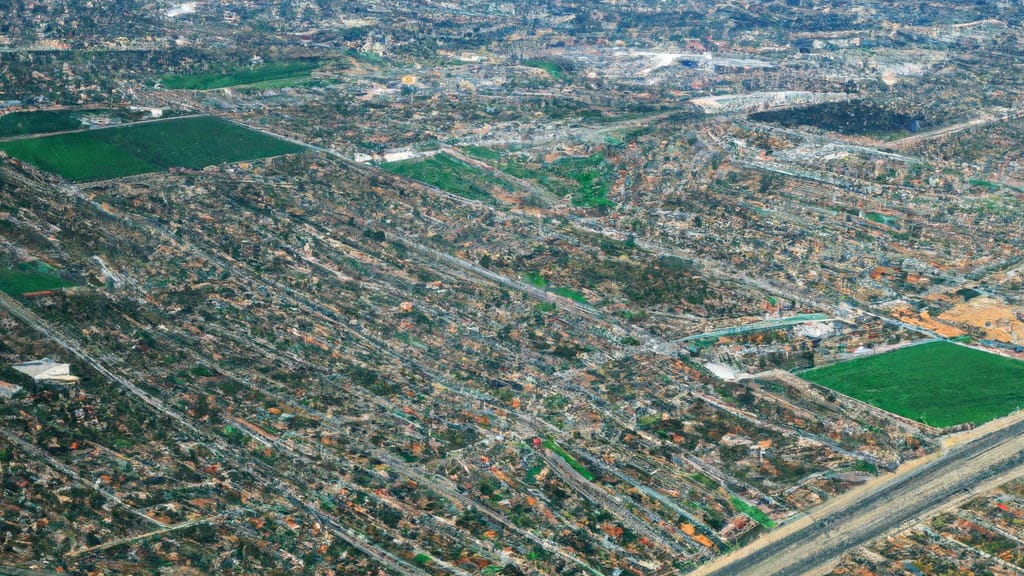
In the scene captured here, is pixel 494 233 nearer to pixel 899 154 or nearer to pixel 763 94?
pixel 899 154

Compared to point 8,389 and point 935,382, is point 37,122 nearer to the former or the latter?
point 8,389

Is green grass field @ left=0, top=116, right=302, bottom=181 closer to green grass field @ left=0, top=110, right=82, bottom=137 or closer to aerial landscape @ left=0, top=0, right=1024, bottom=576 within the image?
aerial landscape @ left=0, top=0, right=1024, bottom=576

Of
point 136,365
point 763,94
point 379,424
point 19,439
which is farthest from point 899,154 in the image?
point 19,439

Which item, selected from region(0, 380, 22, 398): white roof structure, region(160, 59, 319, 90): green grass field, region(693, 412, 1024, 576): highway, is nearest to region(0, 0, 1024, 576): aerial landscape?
region(693, 412, 1024, 576): highway

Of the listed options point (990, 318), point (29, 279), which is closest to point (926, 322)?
point (990, 318)

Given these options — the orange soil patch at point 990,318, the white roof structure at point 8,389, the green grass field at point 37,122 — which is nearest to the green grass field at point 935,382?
the orange soil patch at point 990,318

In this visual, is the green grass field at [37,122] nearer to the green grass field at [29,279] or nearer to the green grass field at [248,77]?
the green grass field at [248,77]
